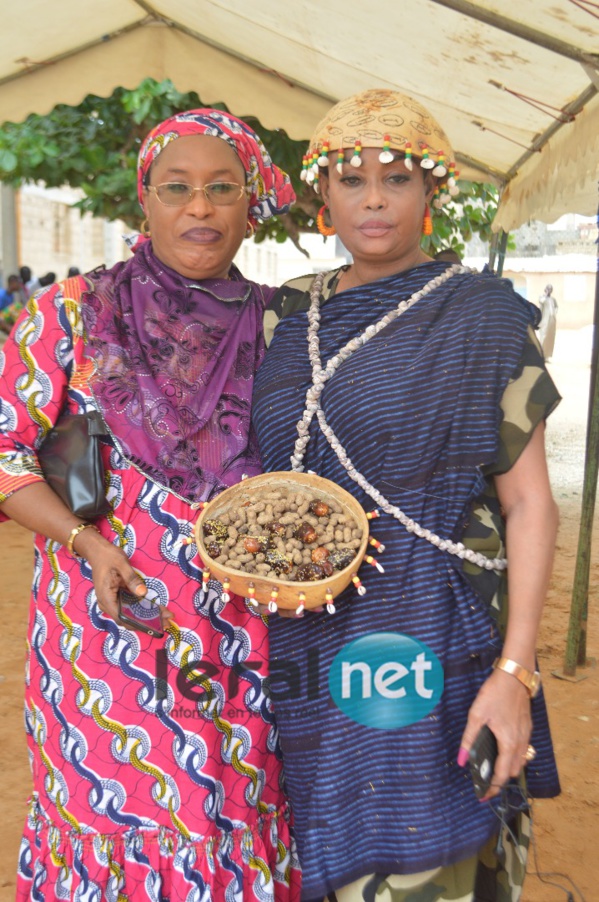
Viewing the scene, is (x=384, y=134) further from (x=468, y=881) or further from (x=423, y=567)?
(x=468, y=881)

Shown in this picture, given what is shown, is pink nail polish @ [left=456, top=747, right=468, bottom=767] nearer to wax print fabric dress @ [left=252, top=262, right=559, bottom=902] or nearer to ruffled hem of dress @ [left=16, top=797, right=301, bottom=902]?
wax print fabric dress @ [left=252, top=262, right=559, bottom=902]

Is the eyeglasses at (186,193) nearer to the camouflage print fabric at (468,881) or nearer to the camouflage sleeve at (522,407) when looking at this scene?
the camouflage sleeve at (522,407)

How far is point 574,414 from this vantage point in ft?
49.1

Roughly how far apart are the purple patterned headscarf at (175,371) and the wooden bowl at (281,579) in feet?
0.39

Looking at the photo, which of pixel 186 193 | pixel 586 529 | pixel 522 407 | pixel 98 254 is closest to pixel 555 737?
pixel 586 529

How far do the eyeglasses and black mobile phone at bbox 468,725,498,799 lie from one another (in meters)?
1.29

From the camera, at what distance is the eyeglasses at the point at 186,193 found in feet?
6.80

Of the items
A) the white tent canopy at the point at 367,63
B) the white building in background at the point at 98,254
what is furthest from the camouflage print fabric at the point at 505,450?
the white building in background at the point at 98,254

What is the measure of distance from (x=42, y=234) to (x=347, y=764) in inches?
952

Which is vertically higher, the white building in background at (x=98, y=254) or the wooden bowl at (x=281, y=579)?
the white building in background at (x=98, y=254)

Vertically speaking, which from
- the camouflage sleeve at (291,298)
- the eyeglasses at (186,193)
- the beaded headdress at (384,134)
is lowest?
the camouflage sleeve at (291,298)

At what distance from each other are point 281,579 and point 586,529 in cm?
A: 310

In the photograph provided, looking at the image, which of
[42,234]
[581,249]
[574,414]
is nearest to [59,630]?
[574,414]

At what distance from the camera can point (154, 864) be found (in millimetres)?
1952
